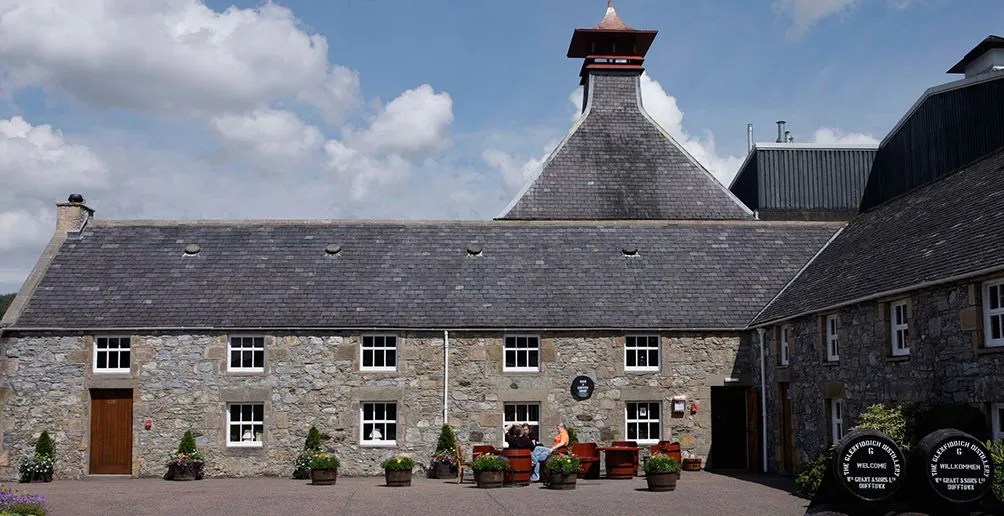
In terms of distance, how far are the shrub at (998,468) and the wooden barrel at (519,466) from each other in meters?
9.13

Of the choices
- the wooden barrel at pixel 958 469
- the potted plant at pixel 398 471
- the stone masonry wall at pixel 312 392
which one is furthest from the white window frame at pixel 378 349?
the wooden barrel at pixel 958 469

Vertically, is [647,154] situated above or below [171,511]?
above

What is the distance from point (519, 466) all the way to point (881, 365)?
273 inches

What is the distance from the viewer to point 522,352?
23641 mm

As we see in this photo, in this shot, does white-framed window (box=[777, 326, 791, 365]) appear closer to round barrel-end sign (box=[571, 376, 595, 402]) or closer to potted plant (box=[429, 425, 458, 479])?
round barrel-end sign (box=[571, 376, 595, 402])

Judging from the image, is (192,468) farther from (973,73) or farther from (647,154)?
(973,73)

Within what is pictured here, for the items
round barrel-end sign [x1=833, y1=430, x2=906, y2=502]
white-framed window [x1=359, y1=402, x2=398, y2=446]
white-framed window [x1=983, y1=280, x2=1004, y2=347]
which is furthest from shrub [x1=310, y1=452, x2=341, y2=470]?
white-framed window [x1=983, y1=280, x2=1004, y2=347]

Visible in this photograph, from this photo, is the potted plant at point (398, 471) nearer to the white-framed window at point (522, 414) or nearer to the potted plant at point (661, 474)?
the white-framed window at point (522, 414)

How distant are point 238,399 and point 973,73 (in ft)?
72.6

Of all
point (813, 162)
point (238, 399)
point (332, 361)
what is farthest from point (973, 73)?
point (238, 399)

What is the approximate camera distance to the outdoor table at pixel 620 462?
21234 mm

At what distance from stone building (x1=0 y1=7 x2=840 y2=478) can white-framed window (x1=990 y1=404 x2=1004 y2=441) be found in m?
9.81

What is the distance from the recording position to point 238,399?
75.7ft

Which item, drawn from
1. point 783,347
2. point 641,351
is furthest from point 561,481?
point 783,347
